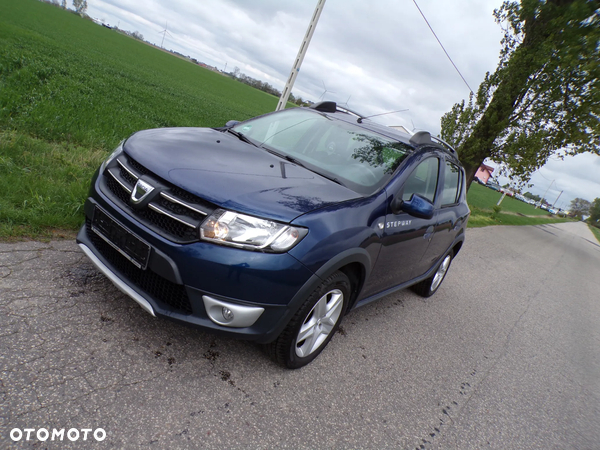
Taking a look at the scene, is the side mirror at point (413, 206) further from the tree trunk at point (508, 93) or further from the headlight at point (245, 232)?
the tree trunk at point (508, 93)

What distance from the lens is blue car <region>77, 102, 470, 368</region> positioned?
2287 millimetres

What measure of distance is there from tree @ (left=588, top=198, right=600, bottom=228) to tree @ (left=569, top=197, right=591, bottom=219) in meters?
3.16

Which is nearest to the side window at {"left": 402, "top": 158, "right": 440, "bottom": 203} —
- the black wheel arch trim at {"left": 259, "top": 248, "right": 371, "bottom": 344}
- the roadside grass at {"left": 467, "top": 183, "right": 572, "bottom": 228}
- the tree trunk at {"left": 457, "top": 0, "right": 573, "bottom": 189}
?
the black wheel arch trim at {"left": 259, "top": 248, "right": 371, "bottom": 344}

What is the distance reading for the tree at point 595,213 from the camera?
120 meters

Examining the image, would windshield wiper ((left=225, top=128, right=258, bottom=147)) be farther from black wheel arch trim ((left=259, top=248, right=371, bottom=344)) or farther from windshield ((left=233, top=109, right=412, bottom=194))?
black wheel arch trim ((left=259, top=248, right=371, bottom=344))

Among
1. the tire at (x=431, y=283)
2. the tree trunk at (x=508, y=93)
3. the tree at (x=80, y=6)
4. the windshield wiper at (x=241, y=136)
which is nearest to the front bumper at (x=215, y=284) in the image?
the windshield wiper at (x=241, y=136)

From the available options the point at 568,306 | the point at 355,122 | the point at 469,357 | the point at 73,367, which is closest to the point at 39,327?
the point at 73,367

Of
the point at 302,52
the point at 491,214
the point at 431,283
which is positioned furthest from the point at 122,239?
the point at 491,214

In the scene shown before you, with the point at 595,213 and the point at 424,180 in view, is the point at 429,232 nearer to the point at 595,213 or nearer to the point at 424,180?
the point at 424,180

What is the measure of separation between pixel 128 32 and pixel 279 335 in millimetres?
173349

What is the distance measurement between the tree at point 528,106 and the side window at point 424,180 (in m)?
12.2

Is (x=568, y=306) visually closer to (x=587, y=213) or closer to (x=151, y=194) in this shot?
(x=151, y=194)

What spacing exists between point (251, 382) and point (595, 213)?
5839 inches

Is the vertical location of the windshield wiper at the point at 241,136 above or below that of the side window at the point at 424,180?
below
